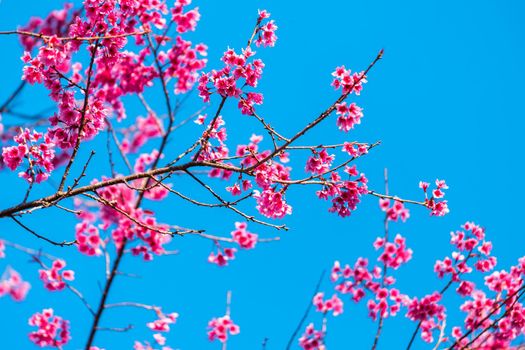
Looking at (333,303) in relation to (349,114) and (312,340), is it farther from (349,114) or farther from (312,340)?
(349,114)

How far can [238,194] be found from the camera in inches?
183

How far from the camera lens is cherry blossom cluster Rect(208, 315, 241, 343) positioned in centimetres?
861

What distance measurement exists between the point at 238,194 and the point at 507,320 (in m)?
5.18

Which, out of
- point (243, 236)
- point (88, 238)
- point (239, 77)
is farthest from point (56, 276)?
point (239, 77)

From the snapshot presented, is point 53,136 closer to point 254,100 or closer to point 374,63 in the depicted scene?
point 254,100

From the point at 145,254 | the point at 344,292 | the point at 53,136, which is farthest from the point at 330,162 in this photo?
the point at 344,292

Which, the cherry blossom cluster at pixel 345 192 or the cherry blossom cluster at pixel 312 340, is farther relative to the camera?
the cherry blossom cluster at pixel 312 340

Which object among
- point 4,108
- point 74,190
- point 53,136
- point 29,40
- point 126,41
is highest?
point 29,40

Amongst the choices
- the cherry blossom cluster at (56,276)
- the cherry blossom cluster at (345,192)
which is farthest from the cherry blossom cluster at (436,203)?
the cherry blossom cluster at (56,276)

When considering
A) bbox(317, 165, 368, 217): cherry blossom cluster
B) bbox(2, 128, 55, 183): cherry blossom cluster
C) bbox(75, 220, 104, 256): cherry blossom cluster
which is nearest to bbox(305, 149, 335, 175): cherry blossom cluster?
bbox(317, 165, 368, 217): cherry blossom cluster

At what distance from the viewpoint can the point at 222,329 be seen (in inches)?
340

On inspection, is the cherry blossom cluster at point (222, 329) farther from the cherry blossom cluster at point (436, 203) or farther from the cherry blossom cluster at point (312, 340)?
the cherry blossom cluster at point (436, 203)

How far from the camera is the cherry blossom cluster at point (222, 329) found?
8.61 m

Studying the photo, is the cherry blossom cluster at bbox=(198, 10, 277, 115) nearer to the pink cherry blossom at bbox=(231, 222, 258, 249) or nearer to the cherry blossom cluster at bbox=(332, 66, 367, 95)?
the cherry blossom cluster at bbox=(332, 66, 367, 95)
